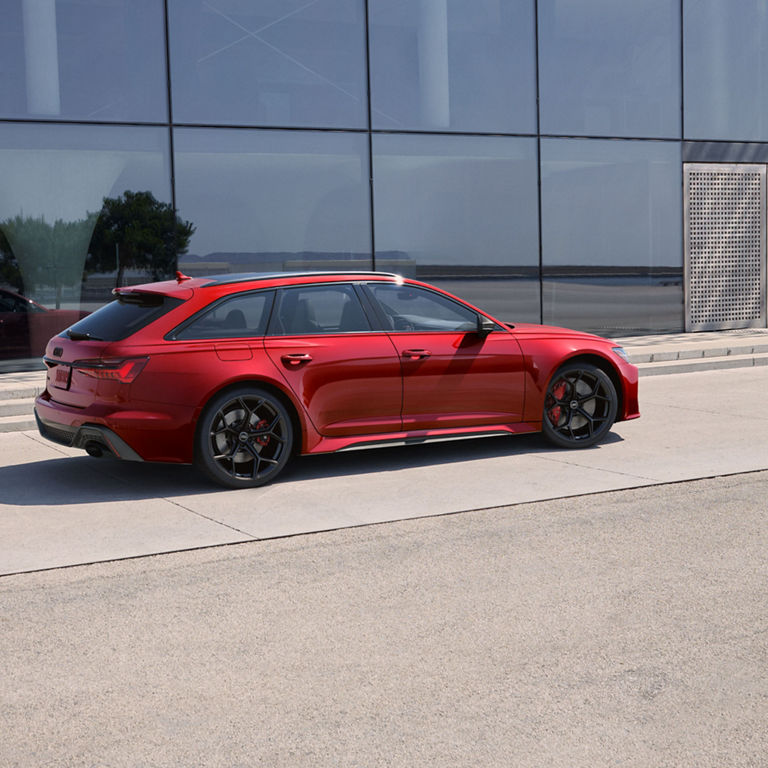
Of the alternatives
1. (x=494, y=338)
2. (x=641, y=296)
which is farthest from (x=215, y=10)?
(x=494, y=338)

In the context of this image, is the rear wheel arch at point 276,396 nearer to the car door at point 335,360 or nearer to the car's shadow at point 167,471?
the car door at point 335,360

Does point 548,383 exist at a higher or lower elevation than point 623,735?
higher

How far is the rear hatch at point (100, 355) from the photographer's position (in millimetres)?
7406

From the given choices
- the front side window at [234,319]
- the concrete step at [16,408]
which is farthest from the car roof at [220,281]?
the concrete step at [16,408]

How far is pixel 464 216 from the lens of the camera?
19.0 meters

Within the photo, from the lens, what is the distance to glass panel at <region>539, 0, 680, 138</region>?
19953mm

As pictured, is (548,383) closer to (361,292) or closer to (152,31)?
(361,292)

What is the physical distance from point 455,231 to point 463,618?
14.8 meters

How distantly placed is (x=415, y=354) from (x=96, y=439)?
8.03 feet

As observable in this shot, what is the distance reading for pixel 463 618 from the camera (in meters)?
4.69

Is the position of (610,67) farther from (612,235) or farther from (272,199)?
(272,199)

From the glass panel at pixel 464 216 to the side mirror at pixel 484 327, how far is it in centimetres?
1005

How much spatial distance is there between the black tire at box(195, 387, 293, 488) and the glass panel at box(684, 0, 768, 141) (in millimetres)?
15757

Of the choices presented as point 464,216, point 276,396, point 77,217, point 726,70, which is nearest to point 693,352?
point 464,216
